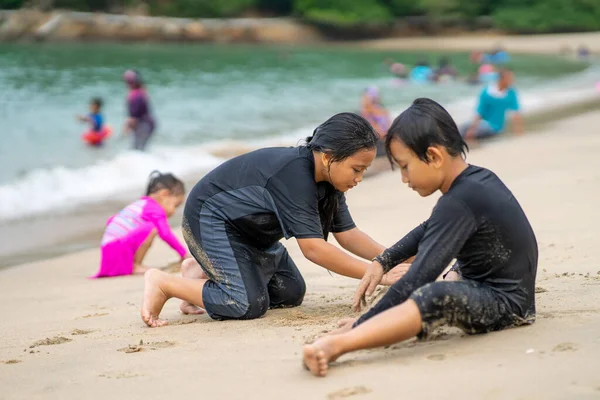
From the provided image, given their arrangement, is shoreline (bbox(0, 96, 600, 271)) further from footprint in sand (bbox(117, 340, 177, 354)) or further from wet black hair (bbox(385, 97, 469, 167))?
wet black hair (bbox(385, 97, 469, 167))

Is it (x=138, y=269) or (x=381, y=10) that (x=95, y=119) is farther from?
(x=381, y=10)

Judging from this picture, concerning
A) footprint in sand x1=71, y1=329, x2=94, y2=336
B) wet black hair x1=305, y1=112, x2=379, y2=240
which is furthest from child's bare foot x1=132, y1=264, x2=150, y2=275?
wet black hair x1=305, y1=112, x2=379, y2=240

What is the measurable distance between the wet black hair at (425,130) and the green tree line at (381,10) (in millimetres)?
55256

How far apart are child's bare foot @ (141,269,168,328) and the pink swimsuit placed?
218 cm

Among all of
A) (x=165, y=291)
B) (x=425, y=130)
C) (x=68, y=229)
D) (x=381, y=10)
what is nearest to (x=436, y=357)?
(x=425, y=130)

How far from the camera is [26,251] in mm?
8484

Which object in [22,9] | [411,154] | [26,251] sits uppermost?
[22,9]

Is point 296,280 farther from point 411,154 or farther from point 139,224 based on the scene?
point 139,224

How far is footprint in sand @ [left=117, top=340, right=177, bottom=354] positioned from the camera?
396 cm

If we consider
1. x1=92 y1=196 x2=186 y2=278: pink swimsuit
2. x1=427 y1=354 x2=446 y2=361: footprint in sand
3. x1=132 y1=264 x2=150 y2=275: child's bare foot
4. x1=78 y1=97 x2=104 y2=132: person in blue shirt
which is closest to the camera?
x1=427 y1=354 x2=446 y2=361: footprint in sand

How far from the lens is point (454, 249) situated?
3.42 metres

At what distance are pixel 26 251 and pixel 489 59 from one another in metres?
32.1

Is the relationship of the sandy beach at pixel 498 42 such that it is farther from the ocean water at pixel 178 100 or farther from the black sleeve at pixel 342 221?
the black sleeve at pixel 342 221

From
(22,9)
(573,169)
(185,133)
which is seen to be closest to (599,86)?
(185,133)
